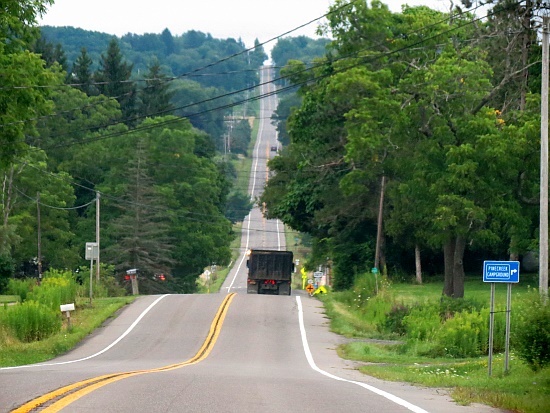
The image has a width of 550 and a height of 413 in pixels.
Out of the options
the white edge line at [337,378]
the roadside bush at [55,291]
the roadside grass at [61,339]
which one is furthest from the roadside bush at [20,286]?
the white edge line at [337,378]

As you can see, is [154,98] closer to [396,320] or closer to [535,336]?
[396,320]

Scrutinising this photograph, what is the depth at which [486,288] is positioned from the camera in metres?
50.8

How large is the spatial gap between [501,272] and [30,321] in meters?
16.3

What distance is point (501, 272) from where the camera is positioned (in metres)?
19.6

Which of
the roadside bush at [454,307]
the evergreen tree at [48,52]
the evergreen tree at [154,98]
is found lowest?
the roadside bush at [454,307]

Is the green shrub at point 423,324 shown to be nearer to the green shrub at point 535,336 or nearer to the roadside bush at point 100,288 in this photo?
the green shrub at point 535,336

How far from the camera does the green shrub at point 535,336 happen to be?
19062 millimetres

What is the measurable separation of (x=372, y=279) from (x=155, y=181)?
137 feet

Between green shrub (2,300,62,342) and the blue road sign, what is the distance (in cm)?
1584

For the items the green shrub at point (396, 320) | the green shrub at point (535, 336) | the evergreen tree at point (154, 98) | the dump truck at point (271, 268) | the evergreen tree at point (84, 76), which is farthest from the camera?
the evergreen tree at point (154, 98)

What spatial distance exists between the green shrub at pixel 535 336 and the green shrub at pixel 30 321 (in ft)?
53.3

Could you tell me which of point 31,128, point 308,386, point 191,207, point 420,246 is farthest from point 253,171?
point 308,386

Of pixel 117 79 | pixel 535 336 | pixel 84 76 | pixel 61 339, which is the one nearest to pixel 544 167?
pixel 535 336

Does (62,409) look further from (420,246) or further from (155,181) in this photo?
(155,181)
